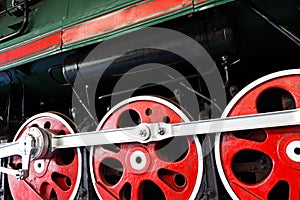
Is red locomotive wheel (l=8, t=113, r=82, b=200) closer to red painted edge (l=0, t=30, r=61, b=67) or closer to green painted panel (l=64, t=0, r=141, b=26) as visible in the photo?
red painted edge (l=0, t=30, r=61, b=67)

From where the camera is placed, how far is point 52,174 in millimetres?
1328

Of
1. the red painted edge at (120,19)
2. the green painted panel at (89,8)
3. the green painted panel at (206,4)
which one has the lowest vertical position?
the green painted panel at (206,4)

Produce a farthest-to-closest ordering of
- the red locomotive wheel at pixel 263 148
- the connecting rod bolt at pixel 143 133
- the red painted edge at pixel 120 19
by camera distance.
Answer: the connecting rod bolt at pixel 143 133
the red painted edge at pixel 120 19
the red locomotive wheel at pixel 263 148

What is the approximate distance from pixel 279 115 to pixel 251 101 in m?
0.11

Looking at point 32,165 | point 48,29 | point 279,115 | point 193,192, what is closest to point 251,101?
point 279,115

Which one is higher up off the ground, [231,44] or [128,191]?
[231,44]

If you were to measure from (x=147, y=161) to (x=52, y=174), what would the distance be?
1.66 feet

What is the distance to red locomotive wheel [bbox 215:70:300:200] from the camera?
86 cm

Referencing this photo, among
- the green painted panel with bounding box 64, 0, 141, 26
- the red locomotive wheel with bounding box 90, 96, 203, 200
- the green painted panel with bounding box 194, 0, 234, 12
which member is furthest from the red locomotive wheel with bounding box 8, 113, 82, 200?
the green painted panel with bounding box 194, 0, 234, 12

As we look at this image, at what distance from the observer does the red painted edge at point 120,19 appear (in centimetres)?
96

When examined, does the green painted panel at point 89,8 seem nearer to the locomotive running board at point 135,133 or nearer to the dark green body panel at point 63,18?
the dark green body panel at point 63,18

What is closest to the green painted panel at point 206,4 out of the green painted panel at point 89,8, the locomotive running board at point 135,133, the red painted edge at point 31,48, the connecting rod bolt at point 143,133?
the green painted panel at point 89,8

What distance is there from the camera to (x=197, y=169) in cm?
101

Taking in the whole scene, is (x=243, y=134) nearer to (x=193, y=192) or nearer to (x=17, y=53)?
(x=193, y=192)
